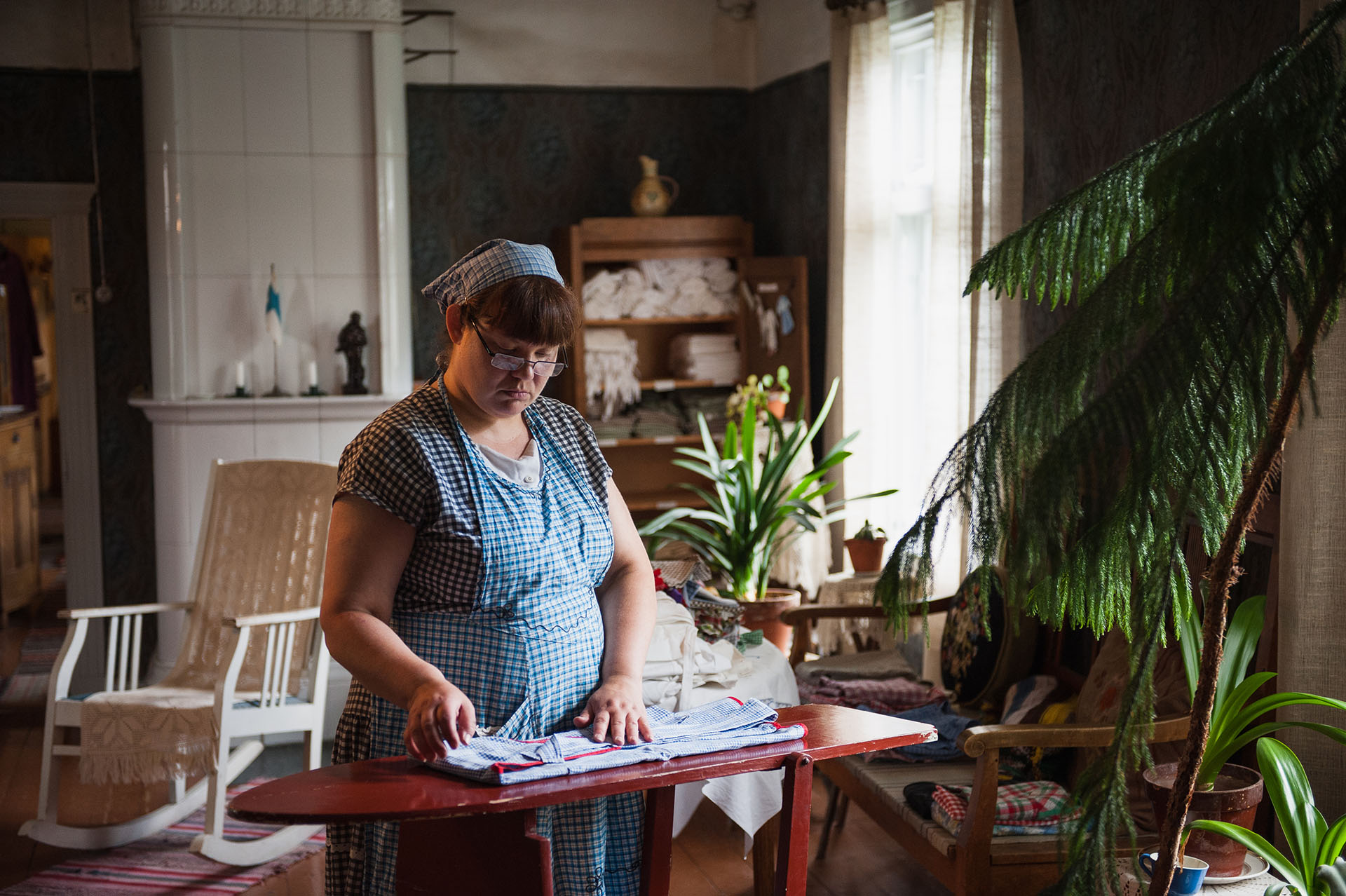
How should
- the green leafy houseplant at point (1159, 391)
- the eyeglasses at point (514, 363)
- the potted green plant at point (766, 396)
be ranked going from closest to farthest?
the green leafy houseplant at point (1159, 391), the eyeglasses at point (514, 363), the potted green plant at point (766, 396)

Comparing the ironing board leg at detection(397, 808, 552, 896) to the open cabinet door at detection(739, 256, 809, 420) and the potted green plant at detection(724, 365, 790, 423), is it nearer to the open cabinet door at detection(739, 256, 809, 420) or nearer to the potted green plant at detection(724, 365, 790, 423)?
the potted green plant at detection(724, 365, 790, 423)

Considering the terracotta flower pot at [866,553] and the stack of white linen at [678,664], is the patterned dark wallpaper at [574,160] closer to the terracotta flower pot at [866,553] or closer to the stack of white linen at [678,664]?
the terracotta flower pot at [866,553]

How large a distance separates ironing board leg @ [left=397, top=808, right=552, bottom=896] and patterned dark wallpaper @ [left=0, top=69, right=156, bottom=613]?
4.23 meters

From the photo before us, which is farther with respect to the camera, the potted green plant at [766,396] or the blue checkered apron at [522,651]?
the potted green plant at [766,396]

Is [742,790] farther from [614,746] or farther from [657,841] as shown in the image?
[614,746]

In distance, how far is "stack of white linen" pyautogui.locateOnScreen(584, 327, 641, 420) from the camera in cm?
497

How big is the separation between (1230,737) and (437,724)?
1.50 meters

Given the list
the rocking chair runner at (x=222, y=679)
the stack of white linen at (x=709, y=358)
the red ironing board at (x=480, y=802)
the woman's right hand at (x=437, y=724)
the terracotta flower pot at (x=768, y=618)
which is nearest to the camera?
the red ironing board at (x=480, y=802)

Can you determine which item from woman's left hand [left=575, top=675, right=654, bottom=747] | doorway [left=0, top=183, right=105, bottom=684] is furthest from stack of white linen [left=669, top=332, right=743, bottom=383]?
woman's left hand [left=575, top=675, right=654, bottom=747]

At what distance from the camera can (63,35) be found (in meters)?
5.01

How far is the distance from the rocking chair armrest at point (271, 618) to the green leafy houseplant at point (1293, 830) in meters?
2.40

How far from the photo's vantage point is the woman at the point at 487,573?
1.58 m

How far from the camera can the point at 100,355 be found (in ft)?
17.0

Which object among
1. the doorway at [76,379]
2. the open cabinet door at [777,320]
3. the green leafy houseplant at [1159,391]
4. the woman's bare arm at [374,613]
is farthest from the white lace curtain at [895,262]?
the doorway at [76,379]
